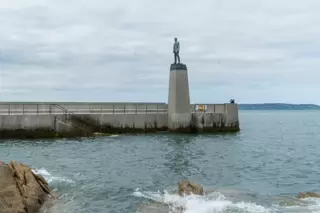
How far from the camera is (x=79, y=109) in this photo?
40.9m

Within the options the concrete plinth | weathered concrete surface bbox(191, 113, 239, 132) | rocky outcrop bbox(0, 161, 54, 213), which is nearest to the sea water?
rocky outcrop bbox(0, 161, 54, 213)

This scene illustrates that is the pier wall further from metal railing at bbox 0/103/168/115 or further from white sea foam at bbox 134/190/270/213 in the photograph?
white sea foam at bbox 134/190/270/213

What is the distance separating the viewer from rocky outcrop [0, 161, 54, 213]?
38.7ft

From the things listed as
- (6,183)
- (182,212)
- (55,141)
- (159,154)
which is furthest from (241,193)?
(55,141)

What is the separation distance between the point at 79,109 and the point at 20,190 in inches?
1118

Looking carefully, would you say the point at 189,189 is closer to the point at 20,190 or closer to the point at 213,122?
the point at 20,190

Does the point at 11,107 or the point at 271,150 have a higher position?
the point at 11,107

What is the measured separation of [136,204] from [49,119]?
2492cm

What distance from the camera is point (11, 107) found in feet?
127

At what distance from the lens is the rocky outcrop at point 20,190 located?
1180 centimetres

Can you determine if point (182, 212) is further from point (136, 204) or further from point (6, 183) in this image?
point (6, 183)

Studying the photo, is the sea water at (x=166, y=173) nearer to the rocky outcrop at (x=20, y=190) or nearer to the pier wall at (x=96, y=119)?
the rocky outcrop at (x=20, y=190)

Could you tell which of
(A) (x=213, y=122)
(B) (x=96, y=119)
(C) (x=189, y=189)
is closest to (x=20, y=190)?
(C) (x=189, y=189)

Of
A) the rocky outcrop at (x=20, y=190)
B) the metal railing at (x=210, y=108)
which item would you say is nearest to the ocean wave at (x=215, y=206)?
the rocky outcrop at (x=20, y=190)
